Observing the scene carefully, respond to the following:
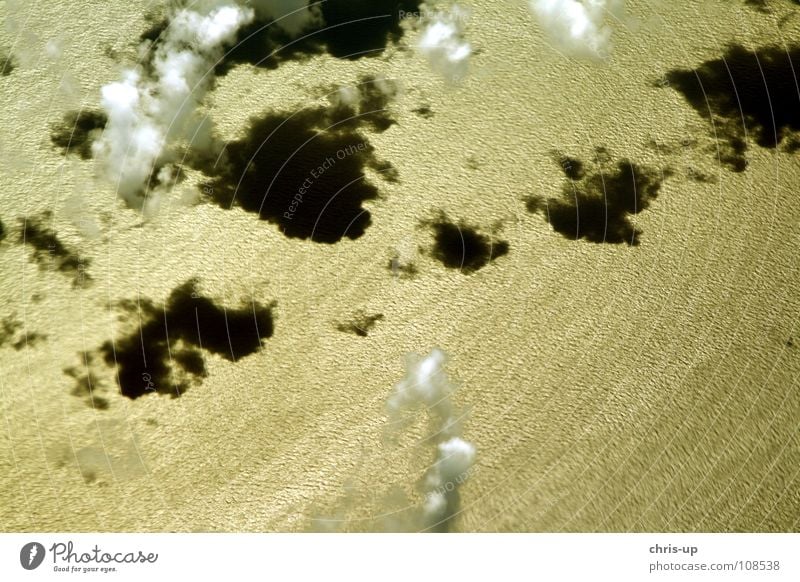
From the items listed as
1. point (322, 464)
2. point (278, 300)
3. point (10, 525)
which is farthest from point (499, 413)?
point (10, 525)

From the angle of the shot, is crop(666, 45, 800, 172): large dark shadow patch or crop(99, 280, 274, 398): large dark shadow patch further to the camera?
crop(666, 45, 800, 172): large dark shadow patch

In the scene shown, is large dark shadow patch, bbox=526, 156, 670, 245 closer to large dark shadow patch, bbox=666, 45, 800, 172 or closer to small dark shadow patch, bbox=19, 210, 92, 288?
large dark shadow patch, bbox=666, 45, 800, 172

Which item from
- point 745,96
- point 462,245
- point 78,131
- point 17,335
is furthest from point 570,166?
point 17,335

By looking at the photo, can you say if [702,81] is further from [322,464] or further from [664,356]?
[322,464]

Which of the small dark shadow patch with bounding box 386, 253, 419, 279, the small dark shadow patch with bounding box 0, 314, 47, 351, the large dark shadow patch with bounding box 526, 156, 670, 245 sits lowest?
the small dark shadow patch with bounding box 0, 314, 47, 351
